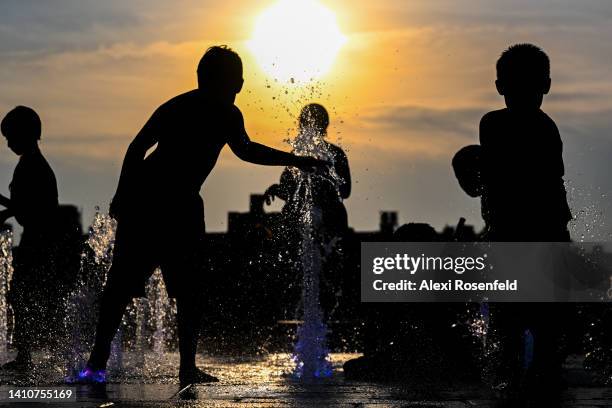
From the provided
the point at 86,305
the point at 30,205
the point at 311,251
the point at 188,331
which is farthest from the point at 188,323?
the point at 86,305

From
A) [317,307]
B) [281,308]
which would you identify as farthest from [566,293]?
[281,308]

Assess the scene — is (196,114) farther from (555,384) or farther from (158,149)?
(555,384)

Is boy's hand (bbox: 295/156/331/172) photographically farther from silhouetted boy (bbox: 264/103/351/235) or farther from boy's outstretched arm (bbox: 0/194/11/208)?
boy's outstretched arm (bbox: 0/194/11/208)

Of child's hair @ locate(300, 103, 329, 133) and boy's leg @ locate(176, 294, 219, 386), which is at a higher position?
child's hair @ locate(300, 103, 329, 133)

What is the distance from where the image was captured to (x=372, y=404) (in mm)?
7062

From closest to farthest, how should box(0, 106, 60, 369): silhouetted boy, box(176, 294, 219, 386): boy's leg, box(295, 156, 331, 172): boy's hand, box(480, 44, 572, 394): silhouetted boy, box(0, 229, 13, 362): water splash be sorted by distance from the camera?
box(480, 44, 572, 394): silhouetted boy → box(176, 294, 219, 386): boy's leg → box(295, 156, 331, 172): boy's hand → box(0, 106, 60, 369): silhouetted boy → box(0, 229, 13, 362): water splash

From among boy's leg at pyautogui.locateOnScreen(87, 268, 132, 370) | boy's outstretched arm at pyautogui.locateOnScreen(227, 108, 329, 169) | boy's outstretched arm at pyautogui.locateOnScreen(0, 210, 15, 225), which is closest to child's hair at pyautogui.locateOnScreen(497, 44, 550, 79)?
boy's outstretched arm at pyautogui.locateOnScreen(227, 108, 329, 169)

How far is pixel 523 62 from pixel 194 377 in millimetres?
2452

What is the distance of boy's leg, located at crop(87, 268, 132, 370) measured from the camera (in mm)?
8586

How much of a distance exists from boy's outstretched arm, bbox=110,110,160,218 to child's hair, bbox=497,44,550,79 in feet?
6.30

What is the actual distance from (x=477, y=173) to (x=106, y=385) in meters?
2.32

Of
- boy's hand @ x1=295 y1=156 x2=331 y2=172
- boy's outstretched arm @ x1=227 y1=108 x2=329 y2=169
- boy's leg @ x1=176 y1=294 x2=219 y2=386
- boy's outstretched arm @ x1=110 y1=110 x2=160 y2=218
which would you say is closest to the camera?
boy's outstretched arm @ x1=110 y1=110 x2=160 y2=218

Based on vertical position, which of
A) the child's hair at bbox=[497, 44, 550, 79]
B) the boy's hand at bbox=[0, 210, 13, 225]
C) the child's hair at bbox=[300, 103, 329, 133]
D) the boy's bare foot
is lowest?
the boy's bare foot

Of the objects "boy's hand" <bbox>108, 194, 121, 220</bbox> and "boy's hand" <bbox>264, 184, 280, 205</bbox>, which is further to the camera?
"boy's hand" <bbox>264, 184, 280, 205</bbox>
